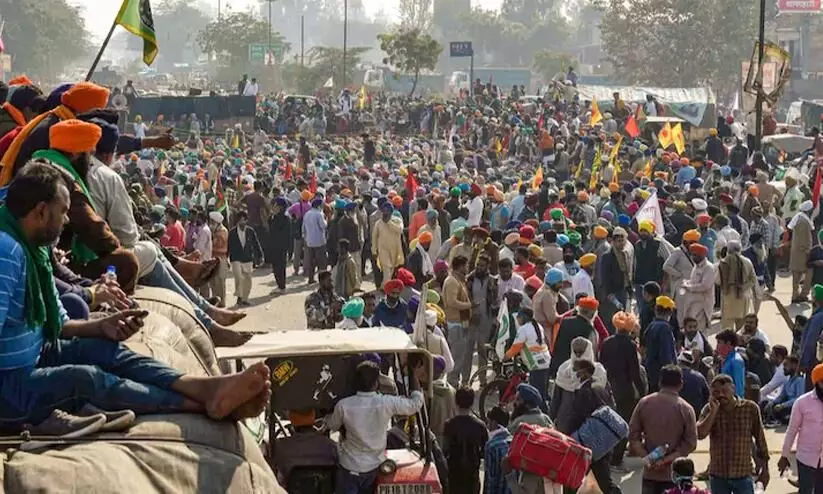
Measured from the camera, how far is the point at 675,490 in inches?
319

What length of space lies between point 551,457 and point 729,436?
76.4 inches

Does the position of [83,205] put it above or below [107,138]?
below

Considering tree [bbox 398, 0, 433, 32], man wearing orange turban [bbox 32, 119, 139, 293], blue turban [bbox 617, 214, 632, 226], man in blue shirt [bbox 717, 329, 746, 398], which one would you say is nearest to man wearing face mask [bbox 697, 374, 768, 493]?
man in blue shirt [bbox 717, 329, 746, 398]

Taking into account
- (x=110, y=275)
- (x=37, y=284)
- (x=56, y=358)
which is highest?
(x=37, y=284)

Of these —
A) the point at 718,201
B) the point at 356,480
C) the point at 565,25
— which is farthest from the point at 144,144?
the point at 565,25

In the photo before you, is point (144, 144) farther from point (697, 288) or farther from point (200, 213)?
point (200, 213)

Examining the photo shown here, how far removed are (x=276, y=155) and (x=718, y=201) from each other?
57.2 ft

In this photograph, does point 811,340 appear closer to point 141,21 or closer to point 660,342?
point 660,342

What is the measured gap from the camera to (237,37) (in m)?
104

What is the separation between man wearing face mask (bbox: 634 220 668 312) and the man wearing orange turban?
10672 mm

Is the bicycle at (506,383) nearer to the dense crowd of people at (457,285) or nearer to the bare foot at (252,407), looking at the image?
the dense crowd of people at (457,285)

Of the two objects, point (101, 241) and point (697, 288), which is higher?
point (101, 241)

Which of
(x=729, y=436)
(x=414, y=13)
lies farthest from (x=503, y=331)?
(x=414, y=13)

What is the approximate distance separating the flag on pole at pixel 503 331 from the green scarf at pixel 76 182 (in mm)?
7005
